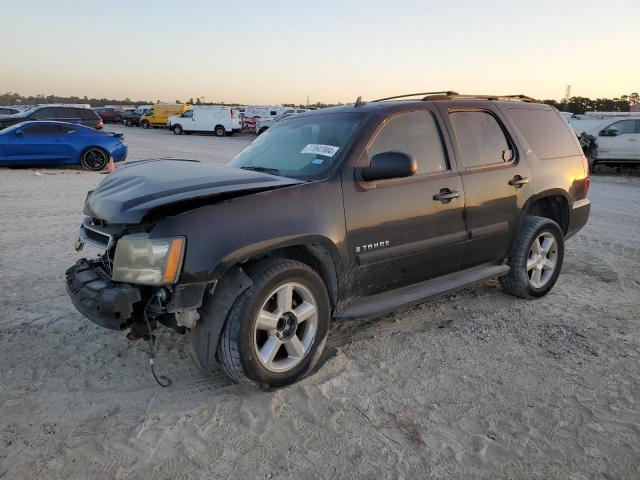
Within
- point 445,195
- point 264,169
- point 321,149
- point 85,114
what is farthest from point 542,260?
point 85,114

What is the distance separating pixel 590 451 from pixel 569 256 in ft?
14.1

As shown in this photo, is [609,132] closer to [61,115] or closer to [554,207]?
[554,207]

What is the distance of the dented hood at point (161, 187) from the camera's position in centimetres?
297

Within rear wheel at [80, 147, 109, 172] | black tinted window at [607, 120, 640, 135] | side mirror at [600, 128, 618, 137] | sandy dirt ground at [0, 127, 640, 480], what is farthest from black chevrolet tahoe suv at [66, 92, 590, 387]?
black tinted window at [607, 120, 640, 135]

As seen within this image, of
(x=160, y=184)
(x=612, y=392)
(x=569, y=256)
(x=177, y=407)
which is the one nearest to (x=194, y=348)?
(x=177, y=407)

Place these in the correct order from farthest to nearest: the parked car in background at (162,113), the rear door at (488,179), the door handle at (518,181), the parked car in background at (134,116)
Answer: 1. the parked car in background at (134,116)
2. the parked car in background at (162,113)
3. the door handle at (518,181)
4. the rear door at (488,179)

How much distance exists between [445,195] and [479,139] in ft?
2.68

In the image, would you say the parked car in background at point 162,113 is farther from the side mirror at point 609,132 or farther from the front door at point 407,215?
the front door at point 407,215

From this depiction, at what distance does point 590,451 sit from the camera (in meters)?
2.71

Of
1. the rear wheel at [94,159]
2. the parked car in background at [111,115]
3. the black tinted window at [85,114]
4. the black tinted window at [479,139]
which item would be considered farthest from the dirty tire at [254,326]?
the parked car in background at [111,115]

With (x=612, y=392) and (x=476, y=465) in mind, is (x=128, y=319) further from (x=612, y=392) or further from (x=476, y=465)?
(x=612, y=392)

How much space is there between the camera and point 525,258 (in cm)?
475

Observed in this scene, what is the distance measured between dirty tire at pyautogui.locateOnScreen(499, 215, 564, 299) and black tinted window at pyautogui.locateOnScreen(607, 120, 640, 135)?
12870mm

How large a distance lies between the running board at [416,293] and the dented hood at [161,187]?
0.98 metres
